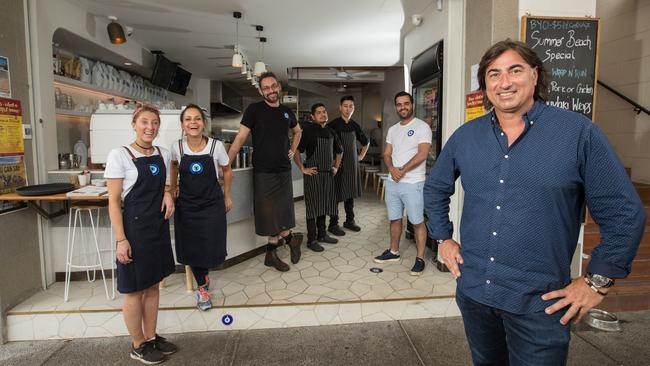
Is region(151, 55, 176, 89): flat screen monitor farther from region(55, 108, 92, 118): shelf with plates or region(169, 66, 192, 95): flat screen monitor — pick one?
region(55, 108, 92, 118): shelf with plates

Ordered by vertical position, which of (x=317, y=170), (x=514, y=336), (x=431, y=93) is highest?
(x=431, y=93)

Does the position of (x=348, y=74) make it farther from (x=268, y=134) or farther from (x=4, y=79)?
(x=4, y=79)

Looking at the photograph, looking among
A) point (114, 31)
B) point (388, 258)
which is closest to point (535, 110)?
point (388, 258)

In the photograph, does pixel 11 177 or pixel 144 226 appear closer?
pixel 144 226

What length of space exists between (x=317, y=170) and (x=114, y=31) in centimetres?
291

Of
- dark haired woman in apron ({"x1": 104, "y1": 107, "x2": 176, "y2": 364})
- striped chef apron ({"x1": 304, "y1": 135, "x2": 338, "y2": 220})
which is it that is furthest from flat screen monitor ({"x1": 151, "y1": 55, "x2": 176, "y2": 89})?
dark haired woman in apron ({"x1": 104, "y1": 107, "x2": 176, "y2": 364})

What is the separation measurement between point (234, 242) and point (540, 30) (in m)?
2.95

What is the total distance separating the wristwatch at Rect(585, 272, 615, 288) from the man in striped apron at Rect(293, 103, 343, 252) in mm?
2899

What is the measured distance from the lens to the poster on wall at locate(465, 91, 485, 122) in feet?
8.73

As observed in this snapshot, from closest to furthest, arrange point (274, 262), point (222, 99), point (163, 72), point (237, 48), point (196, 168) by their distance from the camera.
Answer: point (196, 168) < point (274, 262) < point (237, 48) < point (163, 72) < point (222, 99)

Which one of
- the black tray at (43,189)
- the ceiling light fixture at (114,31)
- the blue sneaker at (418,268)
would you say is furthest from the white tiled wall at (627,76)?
the ceiling light fixture at (114,31)

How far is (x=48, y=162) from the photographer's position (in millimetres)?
2990

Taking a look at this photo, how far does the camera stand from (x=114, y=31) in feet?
14.1

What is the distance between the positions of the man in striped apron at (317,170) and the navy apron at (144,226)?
1.89 metres
